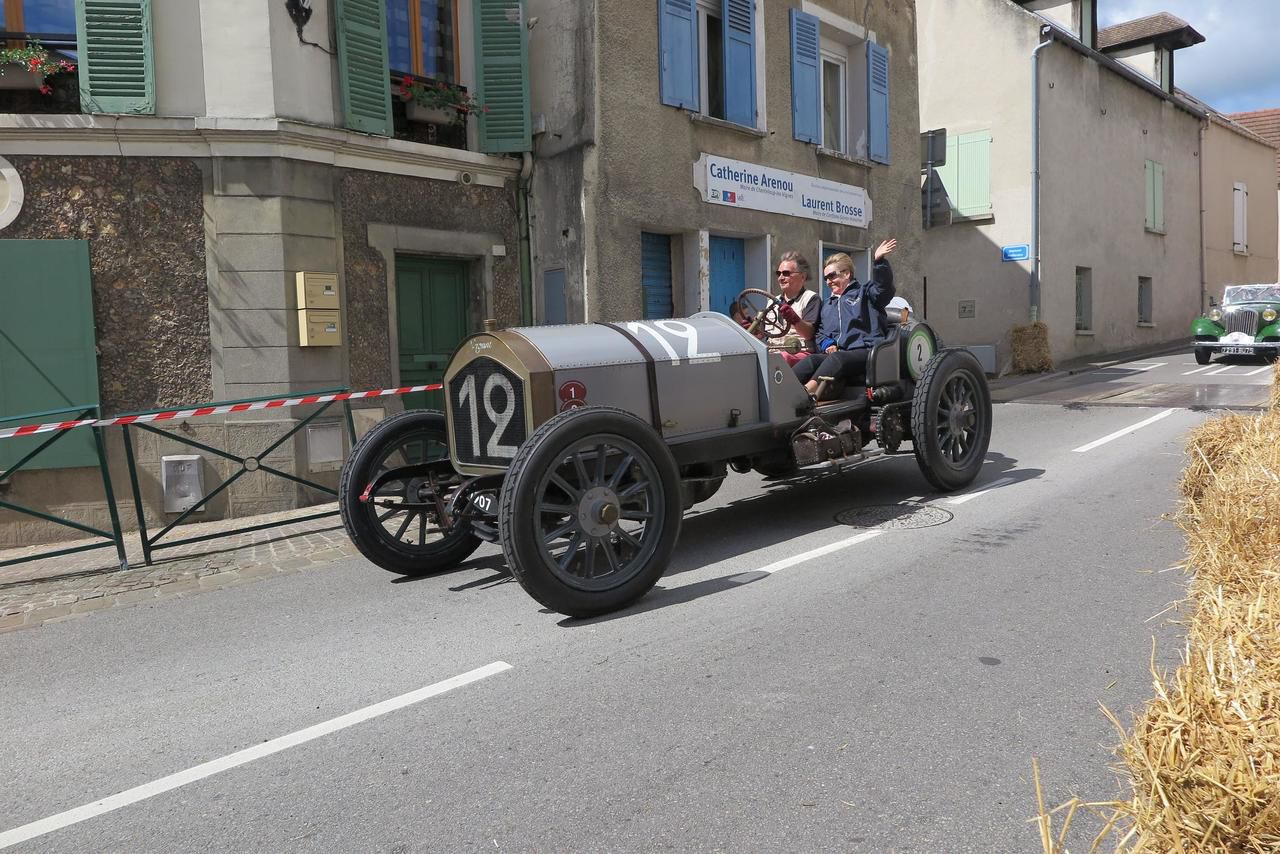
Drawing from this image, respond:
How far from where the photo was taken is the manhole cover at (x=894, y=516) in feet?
19.5

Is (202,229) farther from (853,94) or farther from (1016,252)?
(1016,252)

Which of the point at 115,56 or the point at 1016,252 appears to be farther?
the point at 1016,252

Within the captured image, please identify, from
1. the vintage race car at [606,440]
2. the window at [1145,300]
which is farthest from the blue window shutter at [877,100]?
the window at [1145,300]

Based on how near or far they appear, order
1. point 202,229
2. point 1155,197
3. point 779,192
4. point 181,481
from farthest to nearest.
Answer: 1. point 1155,197
2. point 779,192
3. point 202,229
4. point 181,481

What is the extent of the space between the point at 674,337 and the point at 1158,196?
25236 millimetres

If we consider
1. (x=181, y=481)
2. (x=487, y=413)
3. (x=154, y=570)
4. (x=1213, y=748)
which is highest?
(x=487, y=413)

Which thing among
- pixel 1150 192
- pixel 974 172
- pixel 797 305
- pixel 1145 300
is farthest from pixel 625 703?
pixel 1150 192

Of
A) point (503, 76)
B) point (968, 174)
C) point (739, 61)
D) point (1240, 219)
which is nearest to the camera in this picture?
point (503, 76)

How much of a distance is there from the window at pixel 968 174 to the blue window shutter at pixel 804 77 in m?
8.18

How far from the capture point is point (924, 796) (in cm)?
264

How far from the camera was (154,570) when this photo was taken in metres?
6.36

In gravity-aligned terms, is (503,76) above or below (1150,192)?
below

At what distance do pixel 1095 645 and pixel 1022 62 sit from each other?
19.4m

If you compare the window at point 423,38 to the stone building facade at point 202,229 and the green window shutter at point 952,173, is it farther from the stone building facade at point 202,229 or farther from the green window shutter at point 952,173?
the green window shutter at point 952,173
